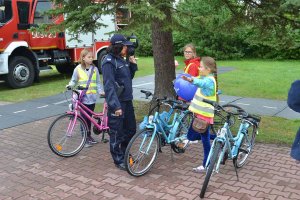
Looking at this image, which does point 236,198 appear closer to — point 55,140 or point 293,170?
point 293,170

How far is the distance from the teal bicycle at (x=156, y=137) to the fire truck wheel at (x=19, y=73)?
8742mm

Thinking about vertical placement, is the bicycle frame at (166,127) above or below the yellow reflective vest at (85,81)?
below

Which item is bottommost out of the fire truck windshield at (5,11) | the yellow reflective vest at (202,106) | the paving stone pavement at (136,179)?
the paving stone pavement at (136,179)

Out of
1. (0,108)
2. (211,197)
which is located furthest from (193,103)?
(0,108)

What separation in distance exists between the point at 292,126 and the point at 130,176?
141 inches

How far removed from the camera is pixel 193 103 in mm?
4953

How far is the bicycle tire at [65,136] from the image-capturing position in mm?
5688

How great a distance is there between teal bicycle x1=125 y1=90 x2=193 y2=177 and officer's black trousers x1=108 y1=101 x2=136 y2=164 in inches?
11.9

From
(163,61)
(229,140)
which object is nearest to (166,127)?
(229,140)

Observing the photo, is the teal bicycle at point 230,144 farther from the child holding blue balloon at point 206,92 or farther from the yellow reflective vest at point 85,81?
the yellow reflective vest at point 85,81

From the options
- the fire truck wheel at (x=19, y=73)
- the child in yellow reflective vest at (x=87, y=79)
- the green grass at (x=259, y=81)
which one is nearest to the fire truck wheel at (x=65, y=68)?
the fire truck wheel at (x=19, y=73)

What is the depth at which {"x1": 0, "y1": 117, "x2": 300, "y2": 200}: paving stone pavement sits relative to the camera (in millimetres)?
4461

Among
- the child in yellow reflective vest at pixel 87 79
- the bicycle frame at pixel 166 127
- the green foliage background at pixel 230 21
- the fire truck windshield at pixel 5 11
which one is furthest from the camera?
the fire truck windshield at pixel 5 11

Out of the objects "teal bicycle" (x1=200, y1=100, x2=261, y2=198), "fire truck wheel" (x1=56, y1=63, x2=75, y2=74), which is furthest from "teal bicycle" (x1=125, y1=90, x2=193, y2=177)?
"fire truck wheel" (x1=56, y1=63, x2=75, y2=74)
